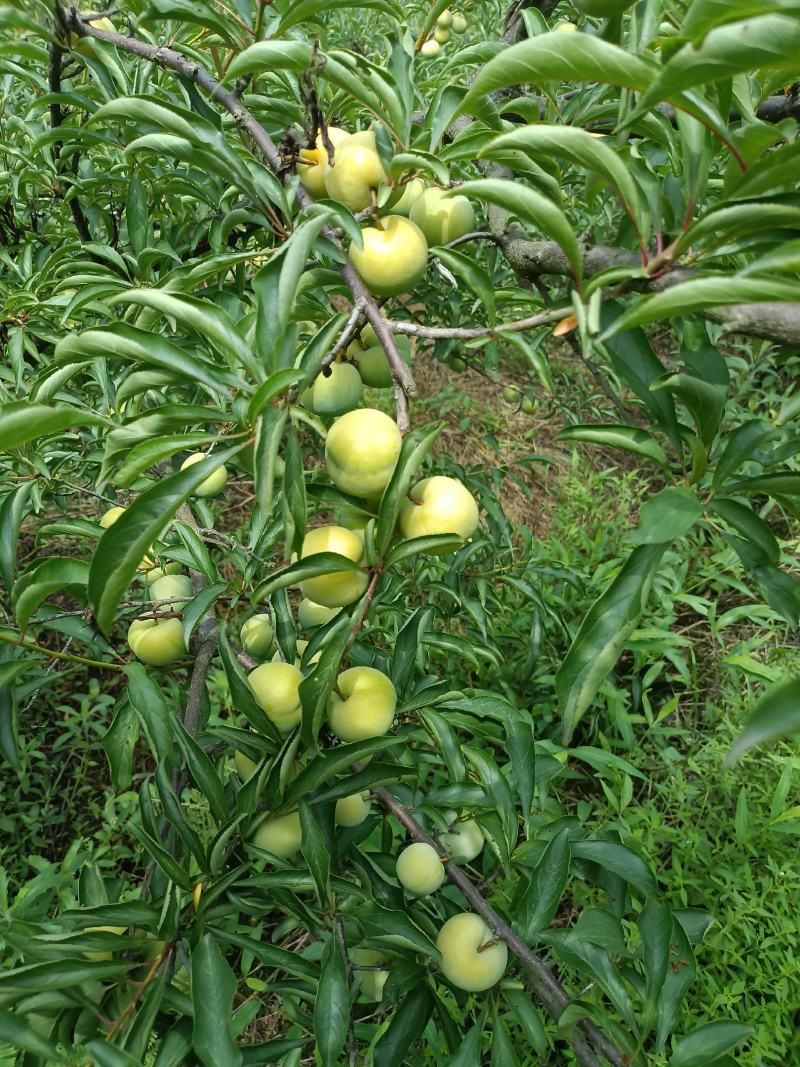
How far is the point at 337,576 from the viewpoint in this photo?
0.72 m

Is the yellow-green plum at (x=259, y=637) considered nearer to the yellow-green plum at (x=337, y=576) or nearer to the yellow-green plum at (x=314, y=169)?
→ the yellow-green plum at (x=337, y=576)

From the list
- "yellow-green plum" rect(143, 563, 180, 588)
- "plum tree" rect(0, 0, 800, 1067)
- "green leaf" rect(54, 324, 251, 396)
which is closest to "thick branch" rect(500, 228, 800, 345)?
"plum tree" rect(0, 0, 800, 1067)

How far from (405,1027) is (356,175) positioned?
0.98 m

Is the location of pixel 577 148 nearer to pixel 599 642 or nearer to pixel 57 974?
pixel 599 642

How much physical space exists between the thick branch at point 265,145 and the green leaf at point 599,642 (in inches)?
9.5

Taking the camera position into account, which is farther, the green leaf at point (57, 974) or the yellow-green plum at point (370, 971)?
the yellow-green plum at point (370, 971)

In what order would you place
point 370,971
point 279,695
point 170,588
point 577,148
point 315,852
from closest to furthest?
point 577,148, point 315,852, point 279,695, point 370,971, point 170,588

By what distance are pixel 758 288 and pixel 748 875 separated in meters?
1.77

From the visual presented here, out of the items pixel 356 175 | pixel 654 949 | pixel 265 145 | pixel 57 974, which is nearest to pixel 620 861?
pixel 654 949

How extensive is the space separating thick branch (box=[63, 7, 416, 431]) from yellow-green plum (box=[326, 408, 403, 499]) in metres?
0.02

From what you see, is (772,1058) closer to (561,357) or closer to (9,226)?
(9,226)

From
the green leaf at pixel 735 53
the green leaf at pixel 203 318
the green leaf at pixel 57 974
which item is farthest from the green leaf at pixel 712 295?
the green leaf at pixel 57 974

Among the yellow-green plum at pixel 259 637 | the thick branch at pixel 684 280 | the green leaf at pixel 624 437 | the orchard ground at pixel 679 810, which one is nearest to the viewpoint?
the thick branch at pixel 684 280

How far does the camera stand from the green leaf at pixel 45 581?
31.0 inches
